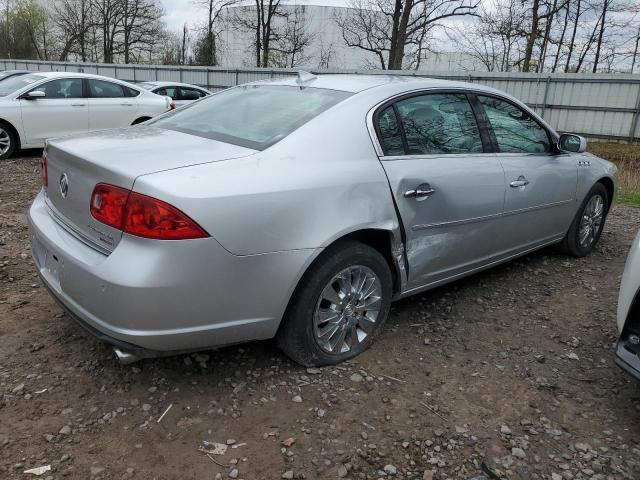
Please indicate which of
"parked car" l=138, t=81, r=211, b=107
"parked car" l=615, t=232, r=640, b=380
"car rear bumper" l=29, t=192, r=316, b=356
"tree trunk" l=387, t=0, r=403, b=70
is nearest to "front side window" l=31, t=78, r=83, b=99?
"parked car" l=138, t=81, r=211, b=107

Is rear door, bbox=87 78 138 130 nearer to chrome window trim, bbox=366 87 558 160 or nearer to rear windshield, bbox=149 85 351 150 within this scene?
rear windshield, bbox=149 85 351 150

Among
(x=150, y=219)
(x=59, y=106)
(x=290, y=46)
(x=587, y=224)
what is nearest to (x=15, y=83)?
(x=59, y=106)

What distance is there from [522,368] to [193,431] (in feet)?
6.01

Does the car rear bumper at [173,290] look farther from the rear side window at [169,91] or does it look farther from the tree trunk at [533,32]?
the tree trunk at [533,32]

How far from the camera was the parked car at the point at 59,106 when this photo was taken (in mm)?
8742

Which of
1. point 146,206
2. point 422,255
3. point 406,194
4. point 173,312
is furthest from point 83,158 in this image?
point 422,255

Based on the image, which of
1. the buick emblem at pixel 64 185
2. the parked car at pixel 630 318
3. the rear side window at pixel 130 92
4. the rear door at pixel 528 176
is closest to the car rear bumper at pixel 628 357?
the parked car at pixel 630 318

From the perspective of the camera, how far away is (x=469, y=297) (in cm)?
400

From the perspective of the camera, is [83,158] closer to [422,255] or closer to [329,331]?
[329,331]

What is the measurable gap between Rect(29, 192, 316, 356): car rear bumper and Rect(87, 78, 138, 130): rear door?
781 cm

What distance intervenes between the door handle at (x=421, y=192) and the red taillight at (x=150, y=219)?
126 centimetres

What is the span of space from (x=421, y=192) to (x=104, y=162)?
1667 millimetres

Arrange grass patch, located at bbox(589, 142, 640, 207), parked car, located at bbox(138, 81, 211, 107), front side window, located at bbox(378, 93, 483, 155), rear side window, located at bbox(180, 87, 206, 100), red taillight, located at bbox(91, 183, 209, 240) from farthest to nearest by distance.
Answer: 1. rear side window, located at bbox(180, 87, 206, 100)
2. parked car, located at bbox(138, 81, 211, 107)
3. grass patch, located at bbox(589, 142, 640, 207)
4. front side window, located at bbox(378, 93, 483, 155)
5. red taillight, located at bbox(91, 183, 209, 240)

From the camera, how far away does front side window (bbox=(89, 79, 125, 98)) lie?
9.74 meters
